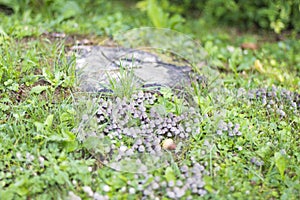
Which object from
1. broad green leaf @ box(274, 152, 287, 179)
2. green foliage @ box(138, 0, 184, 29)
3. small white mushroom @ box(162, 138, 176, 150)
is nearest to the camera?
broad green leaf @ box(274, 152, 287, 179)

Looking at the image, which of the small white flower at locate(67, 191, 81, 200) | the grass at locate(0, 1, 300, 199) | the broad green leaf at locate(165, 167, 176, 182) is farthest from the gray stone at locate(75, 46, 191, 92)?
the small white flower at locate(67, 191, 81, 200)

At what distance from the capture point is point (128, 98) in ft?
10.1

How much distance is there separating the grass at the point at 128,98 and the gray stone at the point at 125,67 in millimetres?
131

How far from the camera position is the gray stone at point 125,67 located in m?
3.29

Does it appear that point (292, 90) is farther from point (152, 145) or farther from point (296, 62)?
point (152, 145)

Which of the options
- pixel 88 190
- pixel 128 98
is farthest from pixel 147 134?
pixel 88 190

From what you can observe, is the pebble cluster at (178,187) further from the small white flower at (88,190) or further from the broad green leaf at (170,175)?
the small white flower at (88,190)

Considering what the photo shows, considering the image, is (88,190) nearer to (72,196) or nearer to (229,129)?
(72,196)

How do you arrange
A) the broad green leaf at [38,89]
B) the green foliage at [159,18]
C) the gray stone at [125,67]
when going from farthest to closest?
the green foliage at [159,18]
the gray stone at [125,67]
the broad green leaf at [38,89]

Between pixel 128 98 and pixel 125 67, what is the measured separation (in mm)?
357

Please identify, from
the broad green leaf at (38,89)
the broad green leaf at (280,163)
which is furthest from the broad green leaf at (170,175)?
the broad green leaf at (38,89)

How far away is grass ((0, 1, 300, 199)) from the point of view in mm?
2574

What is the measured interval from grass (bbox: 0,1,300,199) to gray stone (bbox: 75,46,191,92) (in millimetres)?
131

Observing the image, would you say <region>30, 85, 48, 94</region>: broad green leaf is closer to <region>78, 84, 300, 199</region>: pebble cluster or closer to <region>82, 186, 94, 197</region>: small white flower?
<region>78, 84, 300, 199</region>: pebble cluster
